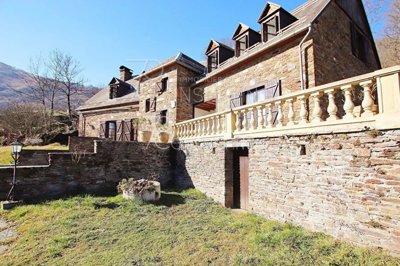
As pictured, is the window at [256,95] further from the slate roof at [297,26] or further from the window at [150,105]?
the window at [150,105]

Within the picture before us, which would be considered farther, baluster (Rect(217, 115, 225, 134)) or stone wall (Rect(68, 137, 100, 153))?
stone wall (Rect(68, 137, 100, 153))

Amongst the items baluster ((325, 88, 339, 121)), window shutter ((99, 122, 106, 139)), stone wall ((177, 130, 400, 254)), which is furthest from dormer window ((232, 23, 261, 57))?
window shutter ((99, 122, 106, 139))

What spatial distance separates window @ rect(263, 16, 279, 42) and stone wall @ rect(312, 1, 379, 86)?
5.25 feet

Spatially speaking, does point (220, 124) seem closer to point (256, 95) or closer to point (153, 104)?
point (256, 95)

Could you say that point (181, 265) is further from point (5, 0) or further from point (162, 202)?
point (5, 0)

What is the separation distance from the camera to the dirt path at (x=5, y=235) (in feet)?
13.6

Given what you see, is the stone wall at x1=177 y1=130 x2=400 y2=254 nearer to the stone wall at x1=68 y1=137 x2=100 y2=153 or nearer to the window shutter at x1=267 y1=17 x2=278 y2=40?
the window shutter at x1=267 y1=17 x2=278 y2=40

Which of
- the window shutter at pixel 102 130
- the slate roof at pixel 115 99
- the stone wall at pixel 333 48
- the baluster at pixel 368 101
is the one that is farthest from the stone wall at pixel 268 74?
the window shutter at pixel 102 130

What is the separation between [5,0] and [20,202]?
6.59 metres

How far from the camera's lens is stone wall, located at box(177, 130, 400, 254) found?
342 centimetres

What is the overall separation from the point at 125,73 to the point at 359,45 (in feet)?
54.4

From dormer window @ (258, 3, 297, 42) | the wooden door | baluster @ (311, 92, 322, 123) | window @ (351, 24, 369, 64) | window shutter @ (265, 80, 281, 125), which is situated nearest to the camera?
baluster @ (311, 92, 322, 123)

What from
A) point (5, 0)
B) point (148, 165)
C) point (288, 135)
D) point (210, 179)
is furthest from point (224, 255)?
point (5, 0)

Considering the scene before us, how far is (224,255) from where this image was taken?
3.74 meters
